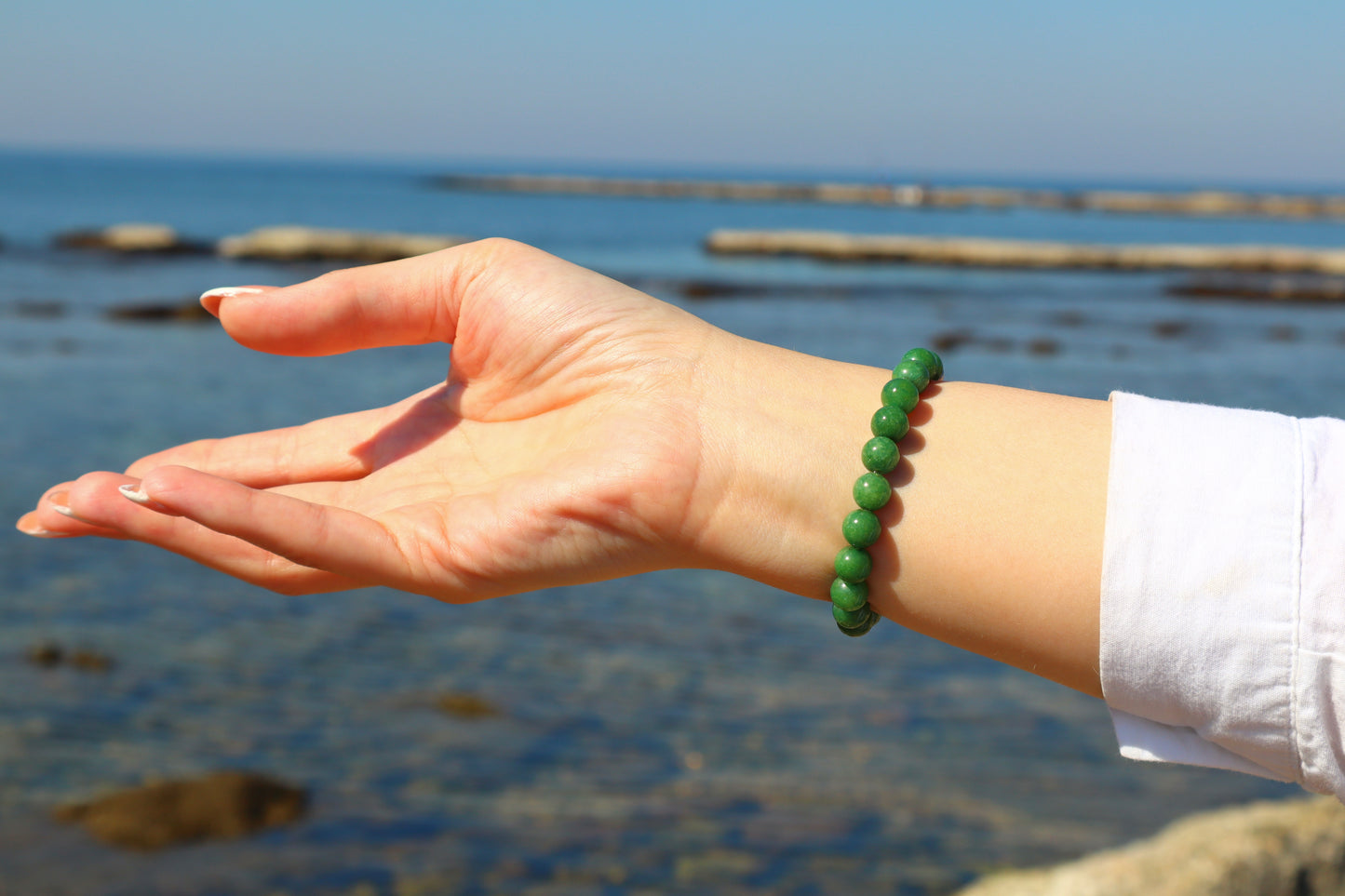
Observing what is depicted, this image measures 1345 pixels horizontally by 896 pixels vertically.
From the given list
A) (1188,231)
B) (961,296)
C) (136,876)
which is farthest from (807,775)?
(1188,231)

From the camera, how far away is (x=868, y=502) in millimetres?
2062

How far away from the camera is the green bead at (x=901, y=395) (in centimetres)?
217

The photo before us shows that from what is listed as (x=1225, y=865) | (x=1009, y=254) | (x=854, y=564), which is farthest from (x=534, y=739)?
(x=1009, y=254)

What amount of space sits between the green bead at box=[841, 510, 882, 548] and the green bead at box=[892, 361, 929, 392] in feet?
1.12

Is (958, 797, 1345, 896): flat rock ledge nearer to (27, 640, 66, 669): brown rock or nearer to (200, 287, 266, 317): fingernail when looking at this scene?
(200, 287, 266, 317): fingernail

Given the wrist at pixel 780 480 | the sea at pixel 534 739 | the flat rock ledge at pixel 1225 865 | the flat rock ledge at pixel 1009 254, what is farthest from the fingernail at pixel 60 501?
the flat rock ledge at pixel 1009 254

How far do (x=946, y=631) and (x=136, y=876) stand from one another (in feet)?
15.2

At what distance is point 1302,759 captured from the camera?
163cm

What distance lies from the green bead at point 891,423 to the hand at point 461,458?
0.41 meters

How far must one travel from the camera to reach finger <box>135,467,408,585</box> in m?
1.96

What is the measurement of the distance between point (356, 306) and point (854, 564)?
1461 mm

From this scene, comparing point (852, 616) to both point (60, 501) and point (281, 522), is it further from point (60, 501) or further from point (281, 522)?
point (60, 501)

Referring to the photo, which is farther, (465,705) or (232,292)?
(465,705)

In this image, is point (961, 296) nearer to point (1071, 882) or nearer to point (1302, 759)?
point (1071, 882)
